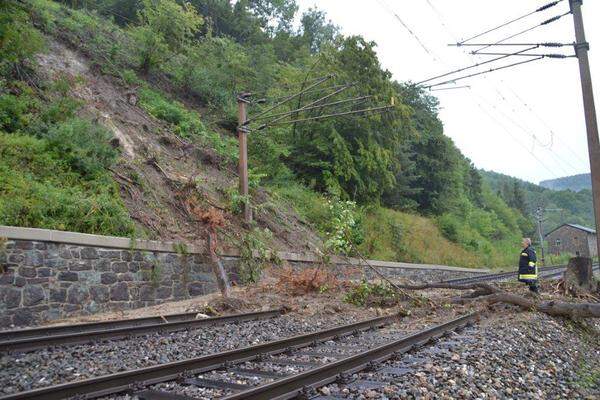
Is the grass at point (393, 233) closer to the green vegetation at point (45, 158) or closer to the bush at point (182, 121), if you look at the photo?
the bush at point (182, 121)

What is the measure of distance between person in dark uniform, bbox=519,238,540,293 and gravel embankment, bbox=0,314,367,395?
603cm

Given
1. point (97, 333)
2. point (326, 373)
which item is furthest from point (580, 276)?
point (97, 333)

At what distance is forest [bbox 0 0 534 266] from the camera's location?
39.2 ft

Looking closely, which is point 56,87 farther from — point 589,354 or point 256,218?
point 589,354

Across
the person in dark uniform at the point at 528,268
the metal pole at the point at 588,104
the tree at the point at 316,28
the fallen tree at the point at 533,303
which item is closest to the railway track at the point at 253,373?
the fallen tree at the point at 533,303

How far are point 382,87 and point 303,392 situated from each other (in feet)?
76.1

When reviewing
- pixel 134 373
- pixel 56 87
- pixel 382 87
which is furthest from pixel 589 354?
pixel 382 87

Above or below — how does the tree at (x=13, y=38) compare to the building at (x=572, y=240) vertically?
above

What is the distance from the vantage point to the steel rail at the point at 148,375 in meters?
4.68

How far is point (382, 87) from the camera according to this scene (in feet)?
86.6

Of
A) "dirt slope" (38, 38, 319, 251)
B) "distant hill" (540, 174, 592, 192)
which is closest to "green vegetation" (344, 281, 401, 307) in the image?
"dirt slope" (38, 38, 319, 251)

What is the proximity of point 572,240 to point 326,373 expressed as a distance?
79087 millimetres

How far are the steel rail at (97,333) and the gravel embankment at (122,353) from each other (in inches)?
7.0

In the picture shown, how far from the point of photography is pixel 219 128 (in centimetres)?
2556
